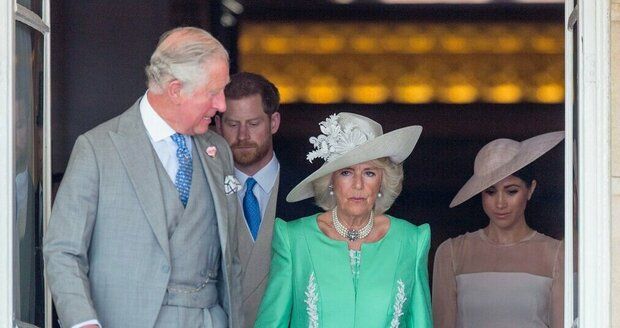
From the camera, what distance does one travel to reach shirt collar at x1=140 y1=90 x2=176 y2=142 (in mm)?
4180

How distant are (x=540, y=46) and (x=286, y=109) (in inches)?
53.1

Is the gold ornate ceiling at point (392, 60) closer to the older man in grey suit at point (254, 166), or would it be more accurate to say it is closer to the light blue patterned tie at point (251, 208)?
the older man in grey suit at point (254, 166)

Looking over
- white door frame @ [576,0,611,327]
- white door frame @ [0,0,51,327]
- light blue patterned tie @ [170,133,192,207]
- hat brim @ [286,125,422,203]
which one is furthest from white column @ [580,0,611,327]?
white door frame @ [0,0,51,327]

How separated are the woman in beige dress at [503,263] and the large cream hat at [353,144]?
0.97m

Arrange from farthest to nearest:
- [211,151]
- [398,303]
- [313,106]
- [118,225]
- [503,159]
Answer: [313,106]
[503,159]
[398,303]
[211,151]
[118,225]

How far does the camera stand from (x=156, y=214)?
4.02 m

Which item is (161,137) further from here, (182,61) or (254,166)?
(254,166)

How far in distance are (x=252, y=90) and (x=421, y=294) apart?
1.47 m

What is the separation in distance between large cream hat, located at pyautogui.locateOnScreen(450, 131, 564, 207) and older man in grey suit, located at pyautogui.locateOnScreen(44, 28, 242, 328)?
1757 millimetres

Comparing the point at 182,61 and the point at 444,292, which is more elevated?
the point at 182,61

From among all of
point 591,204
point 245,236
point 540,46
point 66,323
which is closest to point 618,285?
point 591,204

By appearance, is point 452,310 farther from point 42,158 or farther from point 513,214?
point 42,158

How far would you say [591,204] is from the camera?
3.94m
